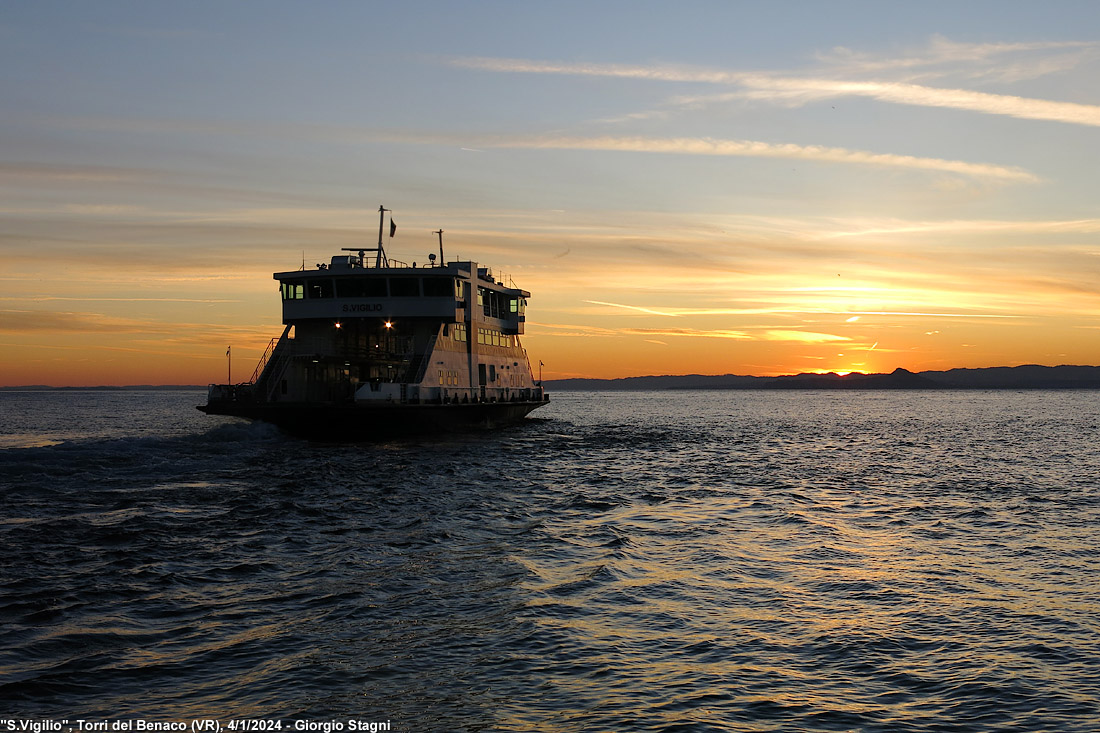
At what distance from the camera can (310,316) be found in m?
46.3

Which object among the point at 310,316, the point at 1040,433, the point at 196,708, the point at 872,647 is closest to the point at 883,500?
the point at 872,647

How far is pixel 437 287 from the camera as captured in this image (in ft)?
157

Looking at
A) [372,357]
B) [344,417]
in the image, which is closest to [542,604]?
[344,417]

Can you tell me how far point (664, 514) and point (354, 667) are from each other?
48.3 feet

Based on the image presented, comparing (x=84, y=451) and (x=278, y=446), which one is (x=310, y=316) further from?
(x=84, y=451)

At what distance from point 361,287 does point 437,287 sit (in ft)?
13.4

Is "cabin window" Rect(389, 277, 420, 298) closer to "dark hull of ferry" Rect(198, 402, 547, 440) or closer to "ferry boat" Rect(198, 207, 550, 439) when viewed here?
"ferry boat" Rect(198, 207, 550, 439)

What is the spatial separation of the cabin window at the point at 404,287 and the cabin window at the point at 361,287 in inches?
22.5

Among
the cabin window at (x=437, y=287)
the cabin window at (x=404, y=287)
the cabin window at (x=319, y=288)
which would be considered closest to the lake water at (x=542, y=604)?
the cabin window at (x=319, y=288)

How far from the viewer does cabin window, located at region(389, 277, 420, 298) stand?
155ft

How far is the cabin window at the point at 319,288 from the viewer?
46625 mm

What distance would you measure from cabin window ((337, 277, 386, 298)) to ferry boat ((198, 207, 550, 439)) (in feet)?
0.18

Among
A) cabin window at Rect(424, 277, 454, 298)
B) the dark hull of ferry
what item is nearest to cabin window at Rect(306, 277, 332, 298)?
cabin window at Rect(424, 277, 454, 298)

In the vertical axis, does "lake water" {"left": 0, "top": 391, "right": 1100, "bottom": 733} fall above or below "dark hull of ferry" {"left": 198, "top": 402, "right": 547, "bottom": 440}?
below
